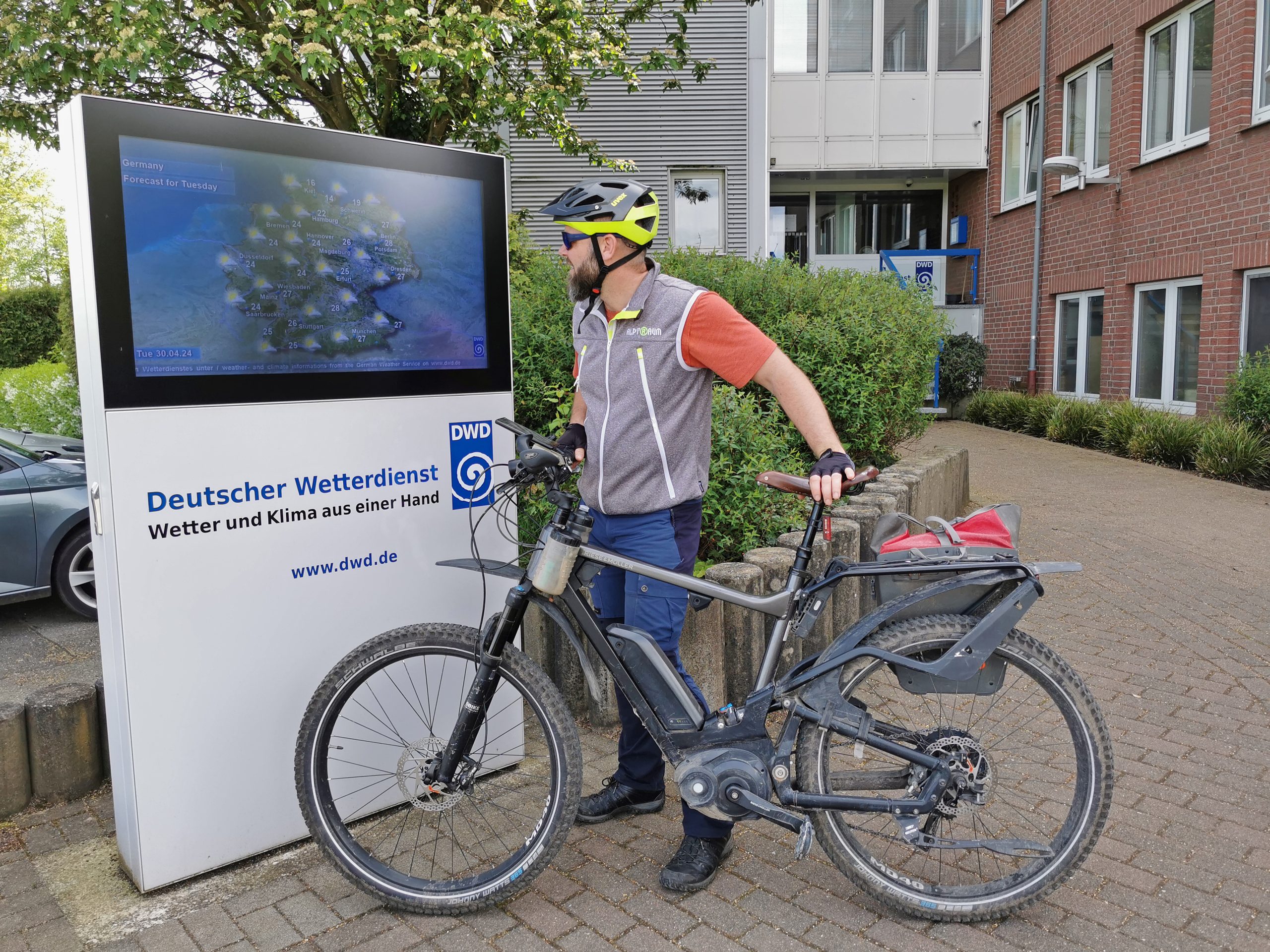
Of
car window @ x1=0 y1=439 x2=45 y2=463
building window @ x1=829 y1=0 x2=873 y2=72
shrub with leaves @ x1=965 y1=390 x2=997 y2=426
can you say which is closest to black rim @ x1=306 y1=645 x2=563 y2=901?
car window @ x1=0 y1=439 x2=45 y2=463

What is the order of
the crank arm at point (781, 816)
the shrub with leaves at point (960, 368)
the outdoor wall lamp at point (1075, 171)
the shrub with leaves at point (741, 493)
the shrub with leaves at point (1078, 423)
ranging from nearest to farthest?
the crank arm at point (781, 816)
the shrub with leaves at point (741, 493)
the shrub with leaves at point (1078, 423)
the outdoor wall lamp at point (1075, 171)
the shrub with leaves at point (960, 368)

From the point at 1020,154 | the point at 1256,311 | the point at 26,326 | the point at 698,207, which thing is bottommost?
the point at 1256,311

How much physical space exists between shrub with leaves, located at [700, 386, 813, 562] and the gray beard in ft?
6.17

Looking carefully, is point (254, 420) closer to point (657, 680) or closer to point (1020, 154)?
point (657, 680)

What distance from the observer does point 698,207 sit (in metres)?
17.3

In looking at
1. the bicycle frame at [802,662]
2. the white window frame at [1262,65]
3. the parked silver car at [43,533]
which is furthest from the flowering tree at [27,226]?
the bicycle frame at [802,662]

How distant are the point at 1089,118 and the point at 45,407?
50.2ft

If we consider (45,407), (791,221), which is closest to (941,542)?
Result: (45,407)

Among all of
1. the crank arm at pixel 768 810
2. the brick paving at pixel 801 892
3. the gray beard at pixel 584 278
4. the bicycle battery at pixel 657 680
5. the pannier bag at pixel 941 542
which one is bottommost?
the brick paving at pixel 801 892

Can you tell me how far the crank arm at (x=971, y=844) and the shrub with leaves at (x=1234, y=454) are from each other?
8696 mm

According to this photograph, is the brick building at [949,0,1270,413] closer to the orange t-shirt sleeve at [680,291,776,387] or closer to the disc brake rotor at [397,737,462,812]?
the orange t-shirt sleeve at [680,291,776,387]

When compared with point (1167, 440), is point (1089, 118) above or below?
above

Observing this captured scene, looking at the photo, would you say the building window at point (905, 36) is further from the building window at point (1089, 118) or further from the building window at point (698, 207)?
the building window at point (698, 207)

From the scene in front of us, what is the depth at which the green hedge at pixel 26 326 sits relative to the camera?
2272 cm
